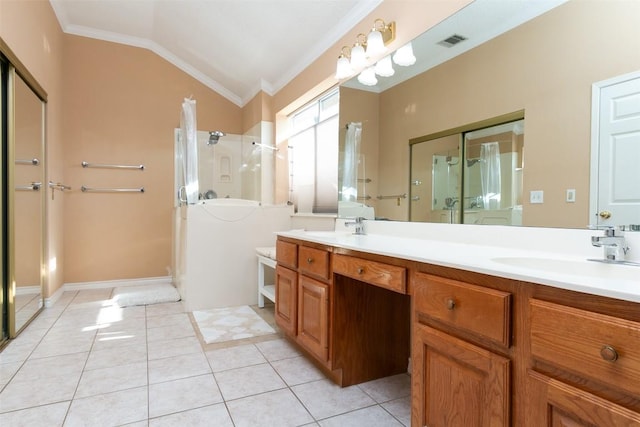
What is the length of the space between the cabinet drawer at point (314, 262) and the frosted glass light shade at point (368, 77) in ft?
3.89

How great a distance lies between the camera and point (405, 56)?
2066 mm

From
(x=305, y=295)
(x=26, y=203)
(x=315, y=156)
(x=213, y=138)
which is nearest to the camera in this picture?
(x=305, y=295)

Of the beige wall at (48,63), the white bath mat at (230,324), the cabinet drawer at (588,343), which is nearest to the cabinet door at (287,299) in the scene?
the white bath mat at (230,324)

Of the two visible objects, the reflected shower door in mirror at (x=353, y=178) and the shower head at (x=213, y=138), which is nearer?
the reflected shower door in mirror at (x=353, y=178)

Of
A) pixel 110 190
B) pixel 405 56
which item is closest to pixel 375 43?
pixel 405 56

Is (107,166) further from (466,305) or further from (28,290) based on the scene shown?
(466,305)

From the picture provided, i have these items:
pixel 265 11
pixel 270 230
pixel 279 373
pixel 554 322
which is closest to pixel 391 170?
pixel 279 373

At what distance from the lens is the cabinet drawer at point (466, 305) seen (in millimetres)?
905

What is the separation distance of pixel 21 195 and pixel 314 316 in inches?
90.3

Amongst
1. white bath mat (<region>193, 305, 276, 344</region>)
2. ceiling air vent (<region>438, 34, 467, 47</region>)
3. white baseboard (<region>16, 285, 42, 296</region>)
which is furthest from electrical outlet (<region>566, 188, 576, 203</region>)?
white baseboard (<region>16, 285, 42, 296</region>)

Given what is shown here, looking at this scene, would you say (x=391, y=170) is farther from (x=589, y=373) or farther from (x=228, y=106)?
(x=228, y=106)

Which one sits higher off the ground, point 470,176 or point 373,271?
point 470,176

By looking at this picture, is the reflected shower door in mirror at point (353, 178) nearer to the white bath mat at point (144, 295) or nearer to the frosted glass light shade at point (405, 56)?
the frosted glass light shade at point (405, 56)

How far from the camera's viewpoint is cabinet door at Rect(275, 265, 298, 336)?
2.11m
